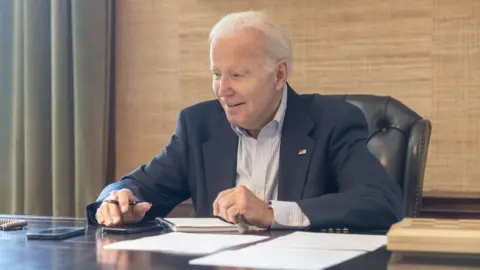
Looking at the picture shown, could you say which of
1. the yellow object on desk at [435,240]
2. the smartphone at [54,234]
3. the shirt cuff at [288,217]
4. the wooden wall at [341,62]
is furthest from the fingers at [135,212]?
the wooden wall at [341,62]

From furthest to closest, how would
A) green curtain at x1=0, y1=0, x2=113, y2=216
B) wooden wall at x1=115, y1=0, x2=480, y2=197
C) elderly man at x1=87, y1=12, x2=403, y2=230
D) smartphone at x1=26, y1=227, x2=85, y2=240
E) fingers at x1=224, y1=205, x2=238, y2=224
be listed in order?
green curtain at x1=0, y1=0, x2=113, y2=216, wooden wall at x1=115, y1=0, x2=480, y2=197, elderly man at x1=87, y1=12, x2=403, y2=230, fingers at x1=224, y1=205, x2=238, y2=224, smartphone at x1=26, y1=227, x2=85, y2=240

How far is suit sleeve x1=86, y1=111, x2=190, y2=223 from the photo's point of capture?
7.07 feet

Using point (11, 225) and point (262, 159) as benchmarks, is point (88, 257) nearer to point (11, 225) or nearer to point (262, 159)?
point (11, 225)

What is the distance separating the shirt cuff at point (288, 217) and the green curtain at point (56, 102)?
164 centimetres

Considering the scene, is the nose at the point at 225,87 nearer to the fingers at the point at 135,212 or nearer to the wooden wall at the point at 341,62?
the fingers at the point at 135,212

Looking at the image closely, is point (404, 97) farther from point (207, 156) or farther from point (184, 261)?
point (184, 261)

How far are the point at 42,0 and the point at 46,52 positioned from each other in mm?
233

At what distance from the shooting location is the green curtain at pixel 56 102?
124 inches

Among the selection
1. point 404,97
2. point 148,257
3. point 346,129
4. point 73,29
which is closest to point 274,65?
point 346,129

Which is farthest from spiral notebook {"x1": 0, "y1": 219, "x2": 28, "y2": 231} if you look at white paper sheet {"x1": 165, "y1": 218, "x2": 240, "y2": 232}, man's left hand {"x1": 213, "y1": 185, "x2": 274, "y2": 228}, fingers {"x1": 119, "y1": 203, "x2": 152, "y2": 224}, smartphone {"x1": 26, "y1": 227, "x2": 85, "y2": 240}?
man's left hand {"x1": 213, "y1": 185, "x2": 274, "y2": 228}

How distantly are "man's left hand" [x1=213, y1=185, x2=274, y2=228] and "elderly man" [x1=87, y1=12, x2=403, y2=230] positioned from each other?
0.85 ft

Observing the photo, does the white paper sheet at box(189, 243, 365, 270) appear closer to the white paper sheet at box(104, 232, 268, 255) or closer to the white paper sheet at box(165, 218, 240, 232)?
the white paper sheet at box(104, 232, 268, 255)

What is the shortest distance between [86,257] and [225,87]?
95cm

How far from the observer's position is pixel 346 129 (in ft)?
6.73
